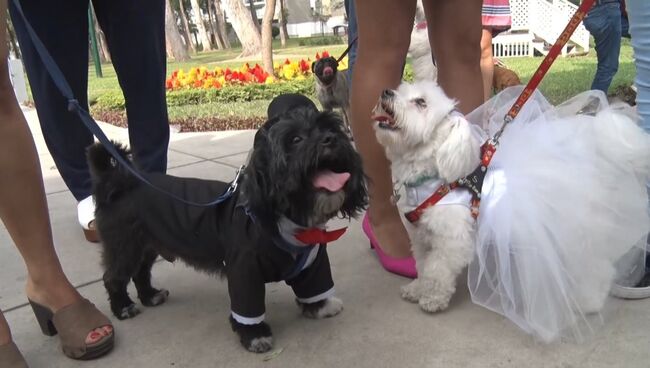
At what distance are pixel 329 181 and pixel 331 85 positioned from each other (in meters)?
4.60

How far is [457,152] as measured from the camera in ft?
7.74

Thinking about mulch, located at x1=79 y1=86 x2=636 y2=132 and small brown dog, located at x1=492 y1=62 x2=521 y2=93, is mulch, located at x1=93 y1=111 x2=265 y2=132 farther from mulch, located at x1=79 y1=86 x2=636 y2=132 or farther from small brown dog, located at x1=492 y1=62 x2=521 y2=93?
small brown dog, located at x1=492 y1=62 x2=521 y2=93

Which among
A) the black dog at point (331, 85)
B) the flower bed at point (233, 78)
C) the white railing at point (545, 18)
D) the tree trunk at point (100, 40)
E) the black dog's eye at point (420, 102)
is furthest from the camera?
the white railing at point (545, 18)

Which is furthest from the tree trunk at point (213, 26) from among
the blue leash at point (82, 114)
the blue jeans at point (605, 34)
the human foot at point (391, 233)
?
the blue leash at point (82, 114)

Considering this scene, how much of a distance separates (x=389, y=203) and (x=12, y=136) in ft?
5.85

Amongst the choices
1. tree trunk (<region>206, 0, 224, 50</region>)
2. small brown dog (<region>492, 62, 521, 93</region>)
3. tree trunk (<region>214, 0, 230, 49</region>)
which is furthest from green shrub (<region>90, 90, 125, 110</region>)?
tree trunk (<region>206, 0, 224, 50</region>)

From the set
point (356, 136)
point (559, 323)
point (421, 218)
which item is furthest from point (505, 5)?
point (559, 323)

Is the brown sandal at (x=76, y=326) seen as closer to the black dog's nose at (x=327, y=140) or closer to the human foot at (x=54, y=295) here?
the human foot at (x=54, y=295)

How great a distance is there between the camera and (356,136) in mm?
2893

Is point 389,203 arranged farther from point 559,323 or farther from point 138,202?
point 138,202

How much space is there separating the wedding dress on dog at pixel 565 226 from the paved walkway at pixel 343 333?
0.41 ft

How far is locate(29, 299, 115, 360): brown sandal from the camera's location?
2.24 m

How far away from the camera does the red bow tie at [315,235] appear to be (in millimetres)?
2166

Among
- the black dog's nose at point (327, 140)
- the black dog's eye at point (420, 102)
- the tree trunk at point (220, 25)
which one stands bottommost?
the black dog's nose at point (327, 140)
